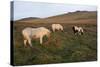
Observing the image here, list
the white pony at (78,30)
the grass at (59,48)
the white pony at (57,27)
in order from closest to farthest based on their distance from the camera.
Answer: the grass at (59,48) < the white pony at (57,27) < the white pony at (78,30)

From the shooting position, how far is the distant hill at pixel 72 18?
2.47 meters

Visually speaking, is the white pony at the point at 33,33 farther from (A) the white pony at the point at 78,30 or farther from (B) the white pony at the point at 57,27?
(A) the white pony at the point at 78,30

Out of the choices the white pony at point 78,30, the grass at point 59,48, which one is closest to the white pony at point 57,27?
the grass at point 59,48

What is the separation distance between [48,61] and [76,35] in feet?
1.75

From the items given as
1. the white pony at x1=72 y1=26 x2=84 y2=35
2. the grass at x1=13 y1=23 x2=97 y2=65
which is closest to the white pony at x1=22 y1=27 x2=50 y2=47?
the grass at x1=13 y1=23 x2=97 y2=65

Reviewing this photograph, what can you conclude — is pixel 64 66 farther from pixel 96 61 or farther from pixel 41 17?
pixel 41 17

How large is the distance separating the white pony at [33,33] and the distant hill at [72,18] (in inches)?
4.1

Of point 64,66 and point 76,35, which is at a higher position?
point 76,35

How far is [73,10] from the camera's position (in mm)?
2641

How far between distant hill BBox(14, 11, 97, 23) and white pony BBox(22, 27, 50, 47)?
4.1 inches

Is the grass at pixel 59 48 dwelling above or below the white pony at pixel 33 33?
below

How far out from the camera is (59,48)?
2568 mm
